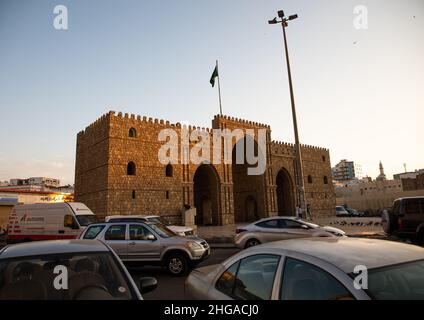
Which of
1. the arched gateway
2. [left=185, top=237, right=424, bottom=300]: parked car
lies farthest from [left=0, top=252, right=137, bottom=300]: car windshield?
the arched gateway

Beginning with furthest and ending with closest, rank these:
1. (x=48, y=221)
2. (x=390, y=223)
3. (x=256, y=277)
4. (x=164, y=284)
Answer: (x=48, y=221) → (x=390, y=223) → (x=164, y=284) → (x=256, y=277)

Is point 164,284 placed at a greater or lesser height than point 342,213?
lesser

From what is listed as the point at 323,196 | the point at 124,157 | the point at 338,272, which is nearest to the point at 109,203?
the point at 124,157

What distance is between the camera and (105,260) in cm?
323

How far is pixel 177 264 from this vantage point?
7.97 meters

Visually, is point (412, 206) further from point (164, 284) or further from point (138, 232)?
point (138, 232)

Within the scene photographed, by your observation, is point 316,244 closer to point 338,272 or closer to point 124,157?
point 338,272

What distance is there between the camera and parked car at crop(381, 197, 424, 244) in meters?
10.8

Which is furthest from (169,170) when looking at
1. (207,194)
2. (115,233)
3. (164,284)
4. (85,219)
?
(164,284)

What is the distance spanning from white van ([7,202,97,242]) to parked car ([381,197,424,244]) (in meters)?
12.5

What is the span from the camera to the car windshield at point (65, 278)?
2795 mm

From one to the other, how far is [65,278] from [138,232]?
5.52 meters

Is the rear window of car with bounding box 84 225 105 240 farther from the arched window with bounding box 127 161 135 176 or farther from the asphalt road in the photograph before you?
the arched window with bounding box 127 161 135 176

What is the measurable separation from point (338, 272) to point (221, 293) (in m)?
1.28
